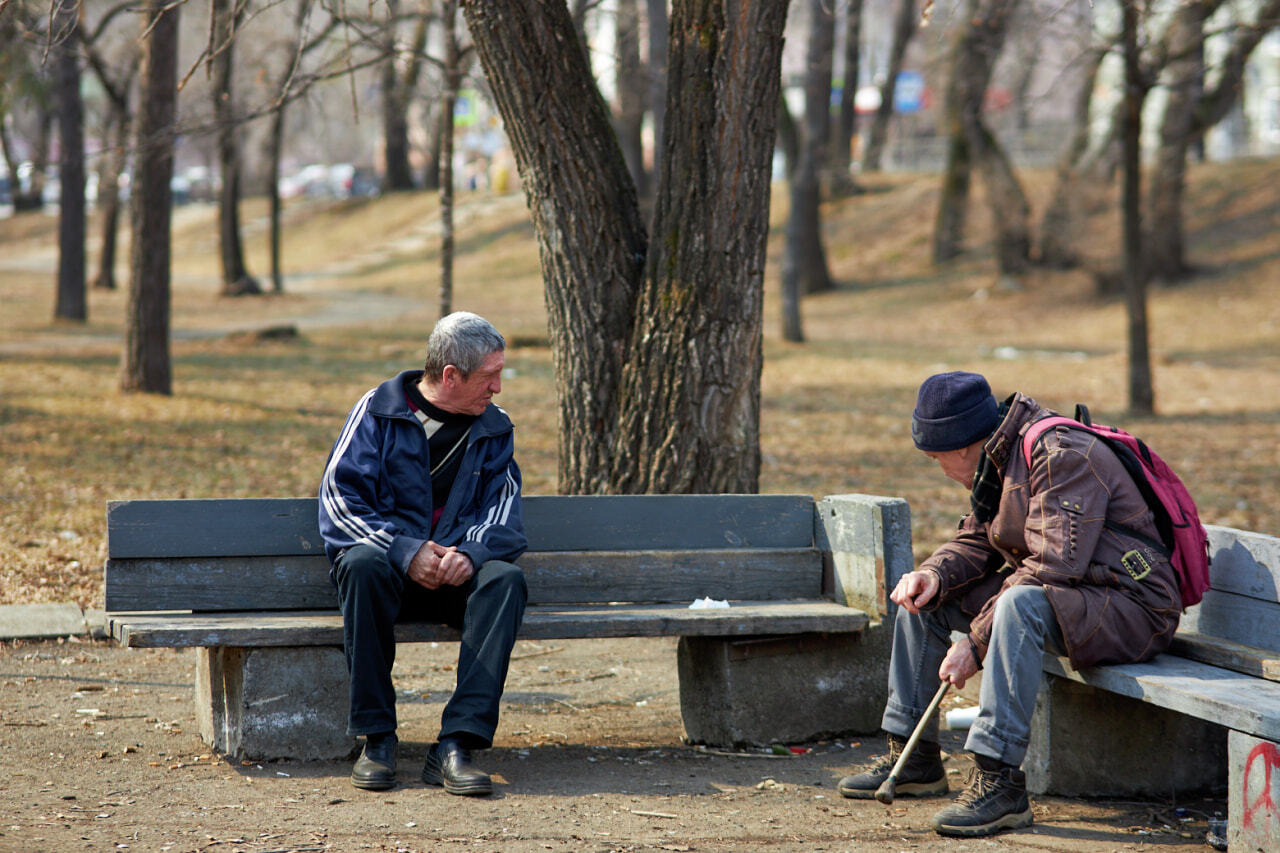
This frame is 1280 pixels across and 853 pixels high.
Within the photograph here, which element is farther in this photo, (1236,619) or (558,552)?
(558,552)

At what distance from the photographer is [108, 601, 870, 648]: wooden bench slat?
376 cm

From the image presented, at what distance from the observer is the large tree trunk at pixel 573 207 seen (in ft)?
17.8

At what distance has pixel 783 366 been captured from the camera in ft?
55.8

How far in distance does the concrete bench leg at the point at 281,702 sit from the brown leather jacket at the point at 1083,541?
194cm

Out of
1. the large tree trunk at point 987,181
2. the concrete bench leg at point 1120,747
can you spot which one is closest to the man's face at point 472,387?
the concrete bench leg at point 1120,747

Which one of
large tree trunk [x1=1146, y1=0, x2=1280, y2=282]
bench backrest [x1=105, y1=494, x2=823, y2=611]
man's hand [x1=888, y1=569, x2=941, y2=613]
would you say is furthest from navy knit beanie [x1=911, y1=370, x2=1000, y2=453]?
large tree trunk [x1=1146, y1=0, x2=1280, y2=282]

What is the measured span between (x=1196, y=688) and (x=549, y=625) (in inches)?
71.7

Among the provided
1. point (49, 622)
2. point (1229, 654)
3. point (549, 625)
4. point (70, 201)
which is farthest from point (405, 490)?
point (70, 201)

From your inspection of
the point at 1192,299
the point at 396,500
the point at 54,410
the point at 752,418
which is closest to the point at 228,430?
the point at 54,410

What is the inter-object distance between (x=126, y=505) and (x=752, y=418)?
2.58 metres

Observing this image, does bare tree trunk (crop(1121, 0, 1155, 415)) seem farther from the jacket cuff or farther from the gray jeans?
the jacket cuff

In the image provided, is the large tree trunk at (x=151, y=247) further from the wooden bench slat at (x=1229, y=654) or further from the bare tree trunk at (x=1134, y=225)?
the wooden bench slat at (x=1229, y=654)

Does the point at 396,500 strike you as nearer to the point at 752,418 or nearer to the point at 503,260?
the point at 752,418

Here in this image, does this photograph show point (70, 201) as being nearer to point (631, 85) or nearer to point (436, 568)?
point (631, 85)
